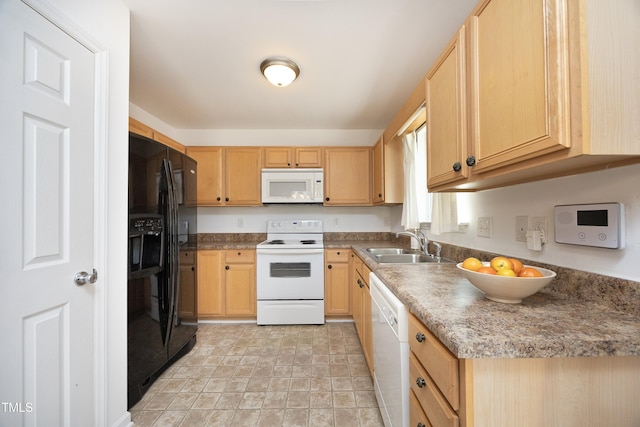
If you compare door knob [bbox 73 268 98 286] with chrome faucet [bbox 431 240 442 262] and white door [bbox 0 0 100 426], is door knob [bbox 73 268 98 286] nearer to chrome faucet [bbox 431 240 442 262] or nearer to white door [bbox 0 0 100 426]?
white door [bbox 0 0 100 426]

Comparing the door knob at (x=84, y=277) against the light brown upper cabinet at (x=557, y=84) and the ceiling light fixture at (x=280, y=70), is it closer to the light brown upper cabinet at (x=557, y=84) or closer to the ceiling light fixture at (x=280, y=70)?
the ceiling light fixture at (x=280, y=70)

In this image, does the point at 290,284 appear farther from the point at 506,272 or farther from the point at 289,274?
the point at 506,272

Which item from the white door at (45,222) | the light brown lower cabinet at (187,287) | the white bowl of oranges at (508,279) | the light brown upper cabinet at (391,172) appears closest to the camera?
the white bowl of oranges at (508,279)

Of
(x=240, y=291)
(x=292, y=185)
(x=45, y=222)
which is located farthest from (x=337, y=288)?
(x=45, y=222)

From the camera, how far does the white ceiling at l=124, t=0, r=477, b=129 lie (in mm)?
1316

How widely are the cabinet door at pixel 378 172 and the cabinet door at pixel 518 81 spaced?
1.51m

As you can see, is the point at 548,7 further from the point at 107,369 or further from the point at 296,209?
the point at 296,209

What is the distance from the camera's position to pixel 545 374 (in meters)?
0.59

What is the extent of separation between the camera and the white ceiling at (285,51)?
4.32ft

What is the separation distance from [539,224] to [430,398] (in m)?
0.84

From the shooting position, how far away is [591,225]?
80cm

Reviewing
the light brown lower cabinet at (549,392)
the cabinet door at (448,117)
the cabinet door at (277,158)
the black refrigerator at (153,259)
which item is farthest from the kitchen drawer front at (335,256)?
the light brown lower cabinet at (549,392)

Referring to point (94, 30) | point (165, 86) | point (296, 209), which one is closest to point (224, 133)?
point (165, 86)

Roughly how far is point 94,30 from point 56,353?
145 cm
